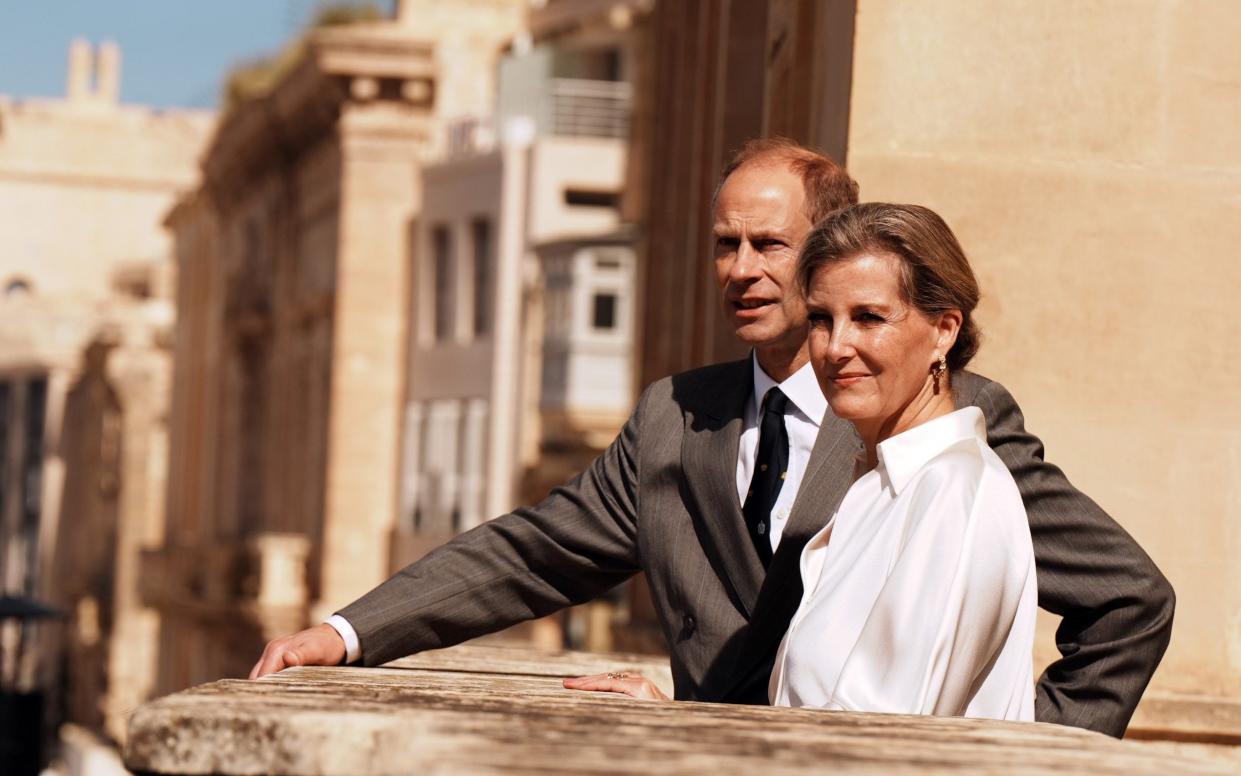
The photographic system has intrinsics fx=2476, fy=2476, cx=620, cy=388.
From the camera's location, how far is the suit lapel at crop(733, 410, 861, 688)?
3.99m

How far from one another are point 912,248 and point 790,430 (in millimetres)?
884

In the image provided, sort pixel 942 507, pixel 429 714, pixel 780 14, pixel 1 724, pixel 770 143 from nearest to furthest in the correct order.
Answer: pixel 429 714 → pixel 942 507 → pixel 770 143 → pixel 780 14 → pixel 1 724

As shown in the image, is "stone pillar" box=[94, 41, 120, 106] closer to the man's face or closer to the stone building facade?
the stone building facade

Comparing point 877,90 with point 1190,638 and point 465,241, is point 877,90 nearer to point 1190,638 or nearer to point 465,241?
point 1190,638

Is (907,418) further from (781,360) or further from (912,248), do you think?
(781,360)

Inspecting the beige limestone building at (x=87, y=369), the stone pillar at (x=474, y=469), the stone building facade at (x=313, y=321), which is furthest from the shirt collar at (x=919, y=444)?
the stone pillar at (x=474, y=469)

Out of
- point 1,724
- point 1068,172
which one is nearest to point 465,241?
point 1,724

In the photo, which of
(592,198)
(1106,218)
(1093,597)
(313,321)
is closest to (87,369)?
(313,321)

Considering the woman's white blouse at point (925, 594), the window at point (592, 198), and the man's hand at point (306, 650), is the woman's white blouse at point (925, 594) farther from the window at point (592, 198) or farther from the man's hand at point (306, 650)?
the window at point (592, 198)

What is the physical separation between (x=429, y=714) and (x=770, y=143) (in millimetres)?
1761

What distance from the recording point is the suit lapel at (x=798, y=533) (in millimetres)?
3988

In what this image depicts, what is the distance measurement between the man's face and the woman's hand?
654 millimetres

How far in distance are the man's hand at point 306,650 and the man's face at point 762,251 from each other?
896 mm

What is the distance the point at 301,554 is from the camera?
1206 inches
